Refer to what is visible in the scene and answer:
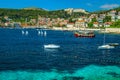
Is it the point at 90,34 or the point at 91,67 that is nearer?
the point at 91,67

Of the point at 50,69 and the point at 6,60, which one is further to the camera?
the point at 6,60

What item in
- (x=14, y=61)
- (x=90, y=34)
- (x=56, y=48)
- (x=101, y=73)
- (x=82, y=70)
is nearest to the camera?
(x=101, y=73)

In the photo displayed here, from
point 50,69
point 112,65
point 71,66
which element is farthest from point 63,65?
point 112,65

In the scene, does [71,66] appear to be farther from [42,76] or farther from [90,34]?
[90,34]

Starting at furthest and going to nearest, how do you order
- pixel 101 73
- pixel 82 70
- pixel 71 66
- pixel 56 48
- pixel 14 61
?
pixel 56 48, pixel 14 61, pixel 71 66, pixel 82 70, pixel 101 73

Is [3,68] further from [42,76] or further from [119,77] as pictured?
[119,77]

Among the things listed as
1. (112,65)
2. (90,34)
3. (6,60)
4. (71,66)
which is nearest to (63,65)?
(71,66)

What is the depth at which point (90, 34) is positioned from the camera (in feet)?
637

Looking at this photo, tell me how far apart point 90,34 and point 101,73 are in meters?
134

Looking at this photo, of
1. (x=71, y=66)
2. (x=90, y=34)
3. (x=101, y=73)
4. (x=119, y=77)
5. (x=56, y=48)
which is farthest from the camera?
(x=90, y=34)

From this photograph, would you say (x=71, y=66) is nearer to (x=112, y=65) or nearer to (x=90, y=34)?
(x=112, y=65)

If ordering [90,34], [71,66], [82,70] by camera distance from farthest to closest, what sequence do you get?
[90,34] → [71,66] → [82,70]

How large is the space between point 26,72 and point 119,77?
61.5 ft

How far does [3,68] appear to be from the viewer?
66938 mm
